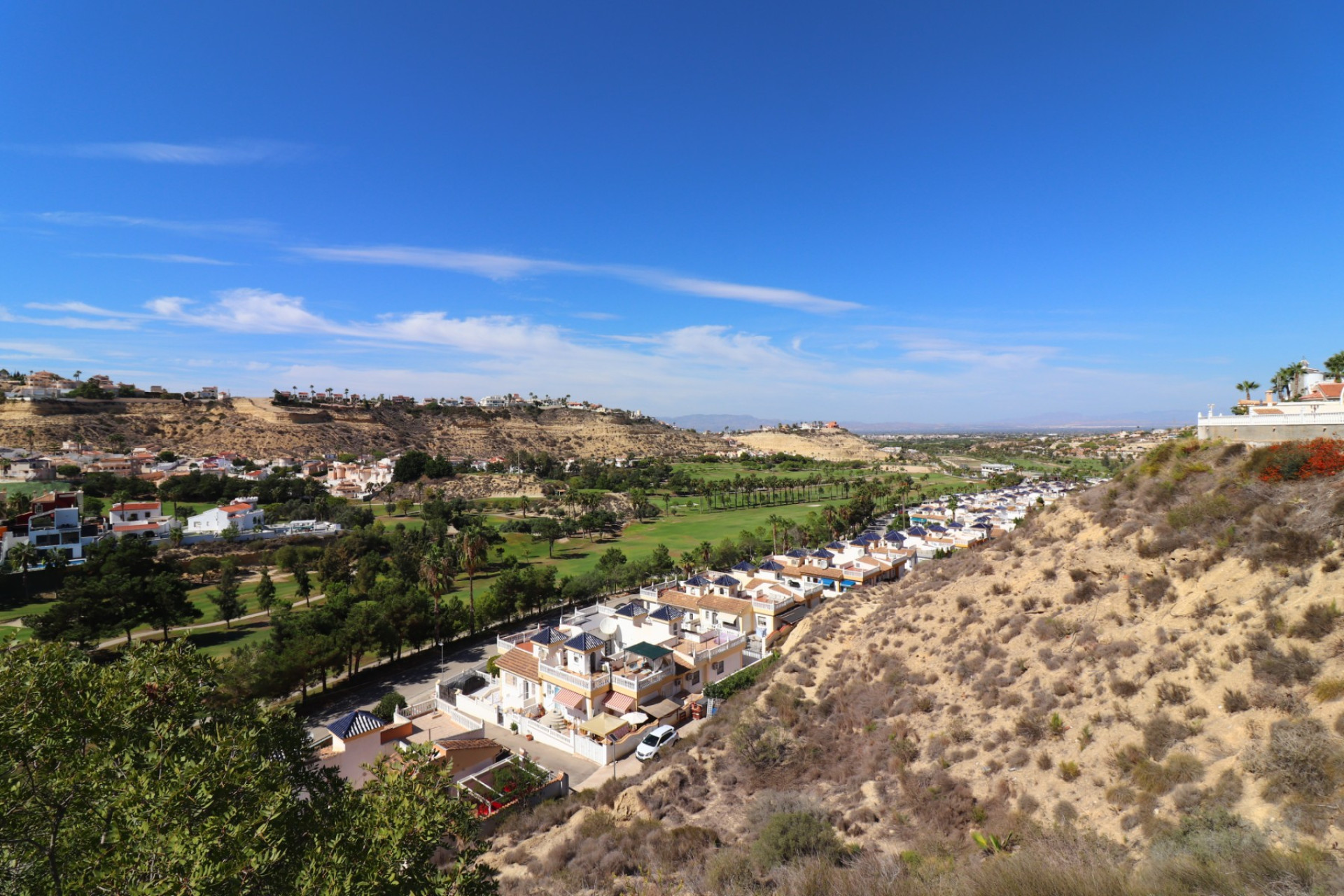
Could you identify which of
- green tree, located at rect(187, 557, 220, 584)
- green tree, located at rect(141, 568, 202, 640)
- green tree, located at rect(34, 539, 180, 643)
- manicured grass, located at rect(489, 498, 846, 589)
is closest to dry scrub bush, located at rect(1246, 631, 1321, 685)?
green tree, located at rect(34, 539, 180, 643)

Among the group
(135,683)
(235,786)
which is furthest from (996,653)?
(135,683)

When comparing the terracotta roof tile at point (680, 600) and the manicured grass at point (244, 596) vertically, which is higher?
the terracotta roof tile at point (680, 600)

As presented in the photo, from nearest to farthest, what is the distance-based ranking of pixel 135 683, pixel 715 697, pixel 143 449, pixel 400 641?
pixel 135 683
pixel 715 697
pixel 400 641
pixel 143 449

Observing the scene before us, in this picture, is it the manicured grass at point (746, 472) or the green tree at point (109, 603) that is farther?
the manicured grass at point (746, 472)

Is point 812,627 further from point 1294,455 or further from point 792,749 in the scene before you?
point 1294,455

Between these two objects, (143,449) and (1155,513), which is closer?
(1155,513)

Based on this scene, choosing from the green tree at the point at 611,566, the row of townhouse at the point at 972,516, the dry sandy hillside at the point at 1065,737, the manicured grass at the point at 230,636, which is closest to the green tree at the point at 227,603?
the manicured grass at the point at 230,636

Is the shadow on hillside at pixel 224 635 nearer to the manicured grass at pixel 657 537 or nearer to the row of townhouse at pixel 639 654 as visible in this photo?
the manicured grass at pixel 657 537

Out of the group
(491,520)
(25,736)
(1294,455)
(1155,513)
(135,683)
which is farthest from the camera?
(491,520)
